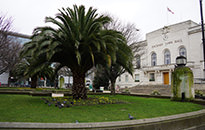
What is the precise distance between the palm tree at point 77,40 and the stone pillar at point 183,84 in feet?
15.4

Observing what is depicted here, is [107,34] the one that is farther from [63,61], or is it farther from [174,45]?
[174,45]

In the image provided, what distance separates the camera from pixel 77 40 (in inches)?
402

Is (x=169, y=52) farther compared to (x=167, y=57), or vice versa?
(x=167, y=57)

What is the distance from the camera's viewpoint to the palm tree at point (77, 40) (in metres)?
9.87

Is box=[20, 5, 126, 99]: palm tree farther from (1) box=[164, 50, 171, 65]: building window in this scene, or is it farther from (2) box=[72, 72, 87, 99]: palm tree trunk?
(1) box=[164, 50, 171, 65]: building window

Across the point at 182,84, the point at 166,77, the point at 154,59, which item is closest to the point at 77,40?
the point at 182,84

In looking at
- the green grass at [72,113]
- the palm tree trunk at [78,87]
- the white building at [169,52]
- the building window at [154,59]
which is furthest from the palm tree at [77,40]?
the building window at [154,59]

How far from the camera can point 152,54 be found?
42344 mm

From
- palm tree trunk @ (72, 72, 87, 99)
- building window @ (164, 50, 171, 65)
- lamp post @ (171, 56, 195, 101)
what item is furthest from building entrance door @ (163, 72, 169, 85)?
palm tree trunk @ (72, 72, 87, 99)

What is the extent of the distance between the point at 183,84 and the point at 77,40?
775 cm

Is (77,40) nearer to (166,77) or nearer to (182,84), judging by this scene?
(182,84)

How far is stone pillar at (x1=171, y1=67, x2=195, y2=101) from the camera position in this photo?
1112 centimetres

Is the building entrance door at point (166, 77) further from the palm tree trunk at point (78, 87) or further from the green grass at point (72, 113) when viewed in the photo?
the green grass at point (72, 113)

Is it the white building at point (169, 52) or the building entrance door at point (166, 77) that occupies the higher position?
the white building at point (169, 52)
